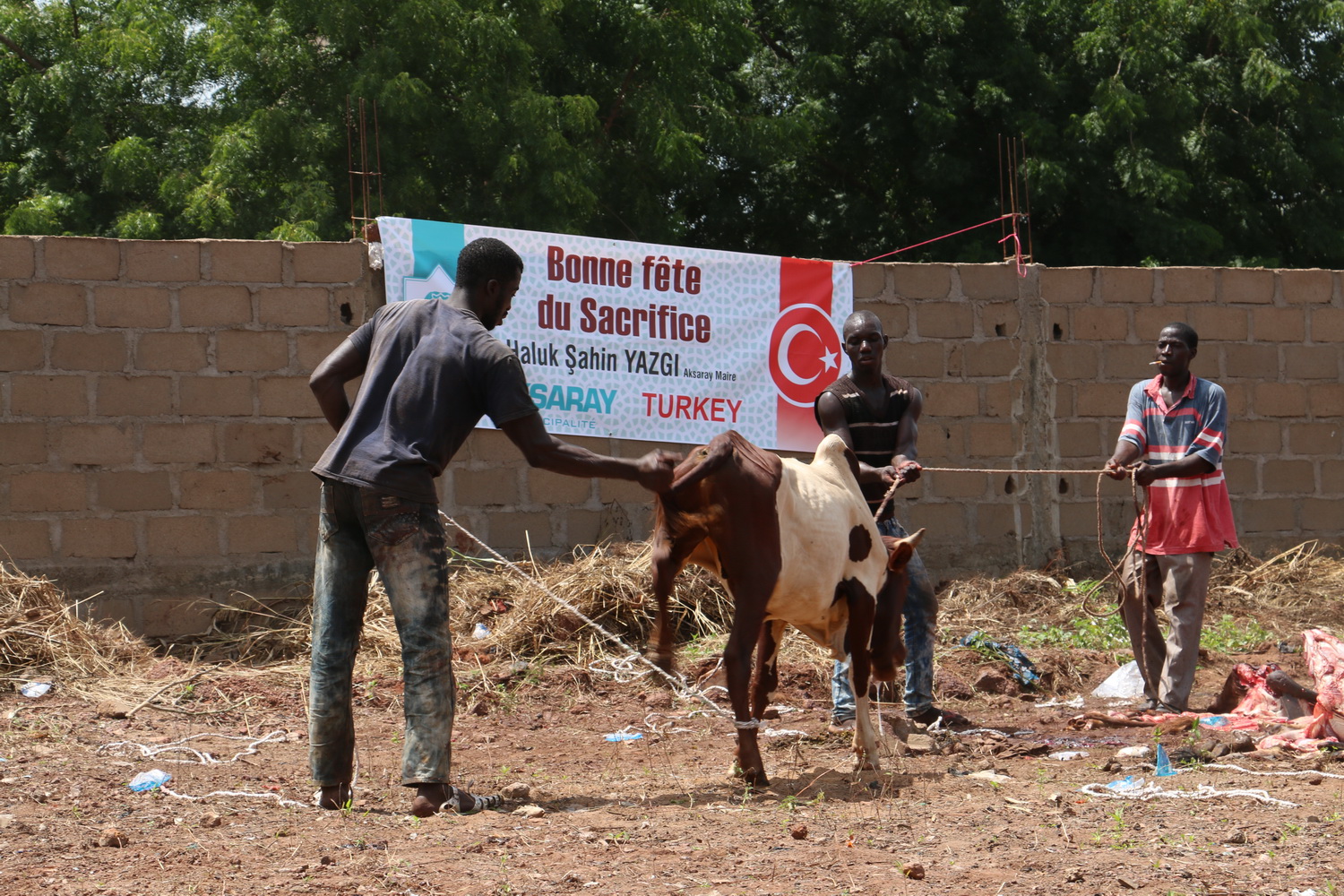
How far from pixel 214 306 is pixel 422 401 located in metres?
4.20

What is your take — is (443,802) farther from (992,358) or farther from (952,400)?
(992,358)

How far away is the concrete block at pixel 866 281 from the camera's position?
29.7 feet

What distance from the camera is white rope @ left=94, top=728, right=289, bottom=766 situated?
18.3 feet

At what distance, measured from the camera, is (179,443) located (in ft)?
25.9

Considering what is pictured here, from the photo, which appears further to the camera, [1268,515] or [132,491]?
[1268,515]

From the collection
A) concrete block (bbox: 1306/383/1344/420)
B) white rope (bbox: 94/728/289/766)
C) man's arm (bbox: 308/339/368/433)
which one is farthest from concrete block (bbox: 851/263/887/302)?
man's arm (bbox: 308/339/368/433)

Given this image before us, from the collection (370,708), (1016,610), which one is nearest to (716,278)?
(1016,610)

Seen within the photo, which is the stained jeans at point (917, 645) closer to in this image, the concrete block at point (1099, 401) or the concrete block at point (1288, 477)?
the concrete block at point (1099, 401)

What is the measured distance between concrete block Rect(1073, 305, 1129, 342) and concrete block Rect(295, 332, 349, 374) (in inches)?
201

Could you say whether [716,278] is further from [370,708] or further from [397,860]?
[397,860]

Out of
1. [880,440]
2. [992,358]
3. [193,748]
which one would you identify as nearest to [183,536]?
[193,748]

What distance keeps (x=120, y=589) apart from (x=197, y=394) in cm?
125

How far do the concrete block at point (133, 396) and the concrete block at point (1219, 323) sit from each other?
23.1 feet

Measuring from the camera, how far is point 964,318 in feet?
30.2
